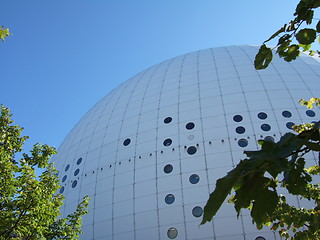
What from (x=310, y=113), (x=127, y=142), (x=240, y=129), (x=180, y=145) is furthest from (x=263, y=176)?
(x=127, y=142)

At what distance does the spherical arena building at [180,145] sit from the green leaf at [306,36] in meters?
13.8

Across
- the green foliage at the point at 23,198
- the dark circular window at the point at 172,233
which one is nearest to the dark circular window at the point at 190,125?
the dark circular window at the point at 172,233

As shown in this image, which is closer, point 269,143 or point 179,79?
point 269,143

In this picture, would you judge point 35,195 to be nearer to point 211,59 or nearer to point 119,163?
point 119,163

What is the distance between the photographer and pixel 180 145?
17.4 metres

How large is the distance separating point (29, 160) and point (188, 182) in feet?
28.8

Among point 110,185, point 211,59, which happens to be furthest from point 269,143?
point 211,59

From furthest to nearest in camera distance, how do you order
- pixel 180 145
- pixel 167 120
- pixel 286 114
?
1. pixel 167 120
2. pixel 286 114
3. pixel 180 145

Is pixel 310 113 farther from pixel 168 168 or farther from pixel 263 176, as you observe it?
pixel 263 176

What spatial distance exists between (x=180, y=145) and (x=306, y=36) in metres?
15.5

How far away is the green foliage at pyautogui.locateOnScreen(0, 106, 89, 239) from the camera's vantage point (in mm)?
7453

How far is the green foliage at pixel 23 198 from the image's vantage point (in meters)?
7.45

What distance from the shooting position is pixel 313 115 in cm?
1778

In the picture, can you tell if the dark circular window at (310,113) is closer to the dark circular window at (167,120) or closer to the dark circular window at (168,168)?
the dark circular window at (167,120)
